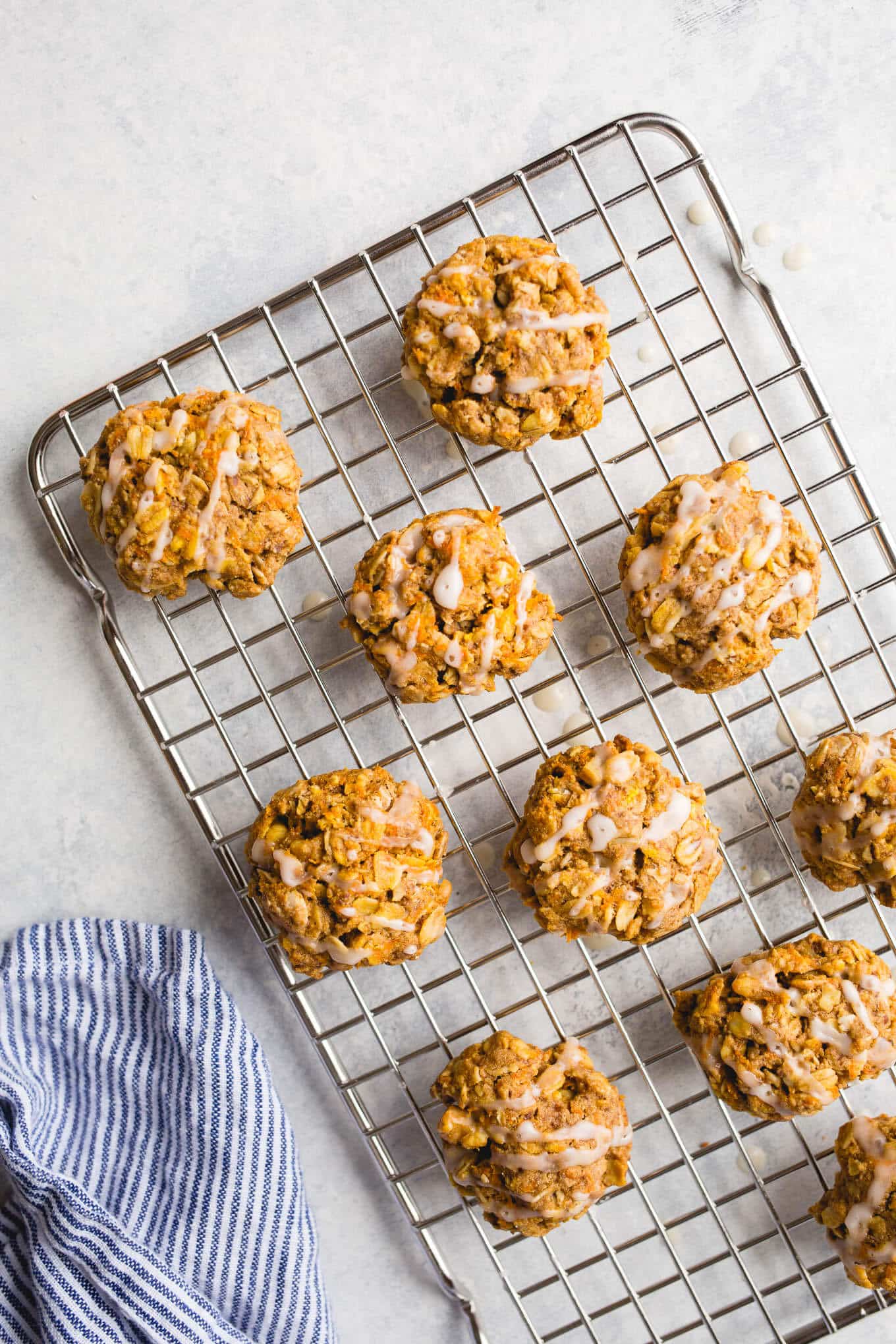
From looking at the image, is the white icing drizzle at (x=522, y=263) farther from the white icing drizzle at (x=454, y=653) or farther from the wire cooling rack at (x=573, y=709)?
the white icing drizzle at (x=454, y=653)

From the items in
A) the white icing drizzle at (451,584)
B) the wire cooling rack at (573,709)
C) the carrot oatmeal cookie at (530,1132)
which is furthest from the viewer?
the wire cooling rack at (573,709)

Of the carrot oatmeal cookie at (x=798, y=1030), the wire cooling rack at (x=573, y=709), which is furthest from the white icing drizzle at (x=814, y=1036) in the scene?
the wire cooling rack at (x=573, y=709)

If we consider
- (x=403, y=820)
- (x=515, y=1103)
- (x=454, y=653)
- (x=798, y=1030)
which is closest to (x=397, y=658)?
(x=454, y=653)

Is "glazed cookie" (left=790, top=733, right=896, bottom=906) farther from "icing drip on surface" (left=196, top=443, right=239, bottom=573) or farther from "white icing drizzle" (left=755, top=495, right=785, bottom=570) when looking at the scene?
"icing drip on surface" (left=196, top=443, right=239, bottom=573)

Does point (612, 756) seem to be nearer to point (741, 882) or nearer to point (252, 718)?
point (741, 882)

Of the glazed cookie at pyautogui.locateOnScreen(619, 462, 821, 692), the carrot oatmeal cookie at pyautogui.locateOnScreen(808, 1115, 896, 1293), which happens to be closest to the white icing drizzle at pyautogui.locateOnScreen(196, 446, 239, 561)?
the glazed cookie at pyautogui.locateOnScreen(619, 462, 821, 692)

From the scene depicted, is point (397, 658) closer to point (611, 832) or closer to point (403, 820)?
point (403, 820)
